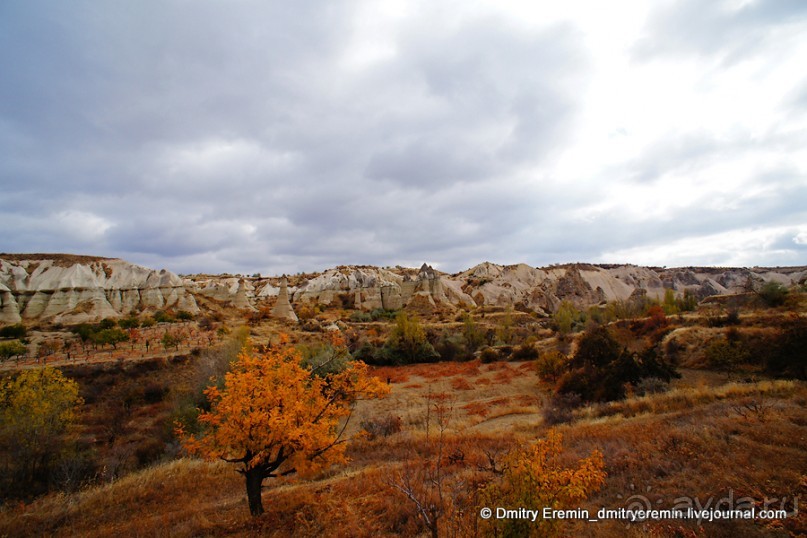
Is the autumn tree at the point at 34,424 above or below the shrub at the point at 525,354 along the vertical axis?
above

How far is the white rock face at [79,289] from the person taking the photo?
41.2 meters

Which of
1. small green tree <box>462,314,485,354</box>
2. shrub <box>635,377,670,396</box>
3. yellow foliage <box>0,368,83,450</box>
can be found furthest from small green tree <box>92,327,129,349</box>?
shrub <box>635,377,670,396</box>

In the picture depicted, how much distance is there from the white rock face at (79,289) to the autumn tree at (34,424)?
105ft

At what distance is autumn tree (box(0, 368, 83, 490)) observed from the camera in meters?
12.9

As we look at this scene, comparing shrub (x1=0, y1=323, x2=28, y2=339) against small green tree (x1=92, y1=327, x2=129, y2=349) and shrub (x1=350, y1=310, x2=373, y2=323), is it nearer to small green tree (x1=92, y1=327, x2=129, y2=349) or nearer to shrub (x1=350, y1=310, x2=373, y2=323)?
small green tree (x1=92, y1=327, x2=129, y2=349)

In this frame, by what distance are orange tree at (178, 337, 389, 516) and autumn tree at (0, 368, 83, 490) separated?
1199 cm

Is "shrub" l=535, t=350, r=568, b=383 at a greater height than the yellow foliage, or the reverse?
the yellow foliage

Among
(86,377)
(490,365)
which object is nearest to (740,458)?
(490,365)

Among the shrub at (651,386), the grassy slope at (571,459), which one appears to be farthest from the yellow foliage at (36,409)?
the shrub at (651,386)

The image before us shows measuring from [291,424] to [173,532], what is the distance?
3596mm

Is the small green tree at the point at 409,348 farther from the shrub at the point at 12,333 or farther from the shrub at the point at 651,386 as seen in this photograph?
the shrub at the point at 12,333

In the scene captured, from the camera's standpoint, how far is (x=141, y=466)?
1410 cm

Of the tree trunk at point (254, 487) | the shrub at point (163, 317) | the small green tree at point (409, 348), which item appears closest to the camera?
the tree trunk at point (254, 487)

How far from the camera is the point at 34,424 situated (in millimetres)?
14078
